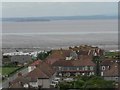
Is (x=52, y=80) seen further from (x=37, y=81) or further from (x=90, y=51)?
(x=90, y=51)

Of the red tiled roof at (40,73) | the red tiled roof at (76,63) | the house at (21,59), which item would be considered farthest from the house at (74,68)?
the house at (21,59)

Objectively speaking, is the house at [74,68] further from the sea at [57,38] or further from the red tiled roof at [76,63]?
the sea at [57,38]

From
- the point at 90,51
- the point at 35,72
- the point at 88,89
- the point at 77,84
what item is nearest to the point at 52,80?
the point at 35,72

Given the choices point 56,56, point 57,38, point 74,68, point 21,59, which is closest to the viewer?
point 74,68

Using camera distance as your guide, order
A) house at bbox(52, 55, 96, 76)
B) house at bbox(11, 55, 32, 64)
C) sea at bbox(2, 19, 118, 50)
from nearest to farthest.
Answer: house at bbox(52, 55, 96, 76) → house at bbox(11, 55, 32, 64) → sea at bbox(2, 19, 118, 50)

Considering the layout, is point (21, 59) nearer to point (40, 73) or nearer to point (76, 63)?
point (76, 63)

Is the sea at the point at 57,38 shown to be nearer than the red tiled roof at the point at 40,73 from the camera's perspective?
No

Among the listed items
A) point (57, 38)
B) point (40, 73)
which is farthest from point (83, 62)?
point (57, 38)

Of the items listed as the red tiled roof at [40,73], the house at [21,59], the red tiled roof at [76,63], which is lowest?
the red tiled roof at [40,73]

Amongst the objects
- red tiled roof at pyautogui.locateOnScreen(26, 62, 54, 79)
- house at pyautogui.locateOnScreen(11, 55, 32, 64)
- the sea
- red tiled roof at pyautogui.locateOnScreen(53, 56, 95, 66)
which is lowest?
red tiled roof at pyautogui.locateOnScreen(26, 62, 54, 79)

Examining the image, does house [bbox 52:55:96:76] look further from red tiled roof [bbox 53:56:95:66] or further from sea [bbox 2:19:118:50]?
sea [bbox 2:19:118:50]

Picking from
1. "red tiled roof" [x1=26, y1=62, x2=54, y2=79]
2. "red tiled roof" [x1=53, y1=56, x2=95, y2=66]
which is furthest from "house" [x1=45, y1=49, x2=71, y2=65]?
"red tiled roof" [x1=26, y1=62, x2=54, y2=79]
